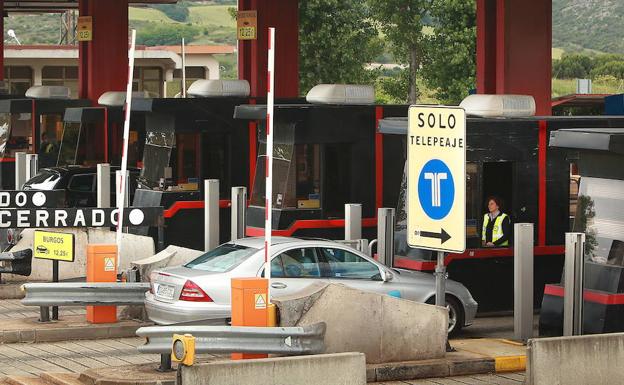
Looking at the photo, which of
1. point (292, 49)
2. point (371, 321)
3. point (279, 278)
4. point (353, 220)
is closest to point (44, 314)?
point (279, 278)

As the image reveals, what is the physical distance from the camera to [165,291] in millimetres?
16953

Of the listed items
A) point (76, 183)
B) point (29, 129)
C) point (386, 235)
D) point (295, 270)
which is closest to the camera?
point (295, 270)

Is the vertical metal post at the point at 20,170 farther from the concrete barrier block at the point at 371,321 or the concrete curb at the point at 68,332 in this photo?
the concrete barrier block at the point at 371,321

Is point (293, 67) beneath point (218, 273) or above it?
above

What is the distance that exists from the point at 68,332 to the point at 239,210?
5.93 meters

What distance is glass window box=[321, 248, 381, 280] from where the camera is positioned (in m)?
17.5

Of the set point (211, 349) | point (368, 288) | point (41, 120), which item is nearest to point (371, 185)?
point (368, 288)

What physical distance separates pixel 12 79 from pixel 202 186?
122 feet

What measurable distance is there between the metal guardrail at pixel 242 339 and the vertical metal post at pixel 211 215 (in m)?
10.0

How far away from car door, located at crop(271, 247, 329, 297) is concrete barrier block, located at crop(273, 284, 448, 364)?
2.11 m

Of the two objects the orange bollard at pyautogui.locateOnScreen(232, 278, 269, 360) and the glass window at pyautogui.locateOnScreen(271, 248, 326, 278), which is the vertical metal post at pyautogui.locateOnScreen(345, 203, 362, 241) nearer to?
the glass window at pyautogui.locateOnScreen(271, 248, 326, 278)

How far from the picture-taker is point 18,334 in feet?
57.9

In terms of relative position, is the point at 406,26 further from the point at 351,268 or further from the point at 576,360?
the point at 576,360

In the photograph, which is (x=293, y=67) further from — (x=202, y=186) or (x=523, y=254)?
(x=523, y=254)
